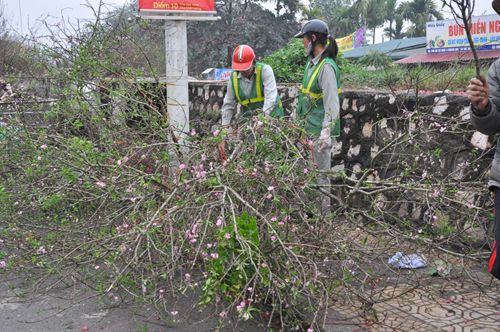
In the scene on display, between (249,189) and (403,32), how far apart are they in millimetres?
57498

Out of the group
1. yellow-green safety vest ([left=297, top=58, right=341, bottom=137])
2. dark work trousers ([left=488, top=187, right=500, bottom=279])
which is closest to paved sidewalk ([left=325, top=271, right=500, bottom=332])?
dark work trousers ([left=488, top=187, right=500, bottom=279])

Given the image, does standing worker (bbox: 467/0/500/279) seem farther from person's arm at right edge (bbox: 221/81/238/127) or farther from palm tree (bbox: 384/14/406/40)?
palm tree (bbox: 384/14/406/40)

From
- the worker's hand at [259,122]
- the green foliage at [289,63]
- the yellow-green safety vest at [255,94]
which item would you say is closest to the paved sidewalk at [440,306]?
the worker's hand at [259,122]

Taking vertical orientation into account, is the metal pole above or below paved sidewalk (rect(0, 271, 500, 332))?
above

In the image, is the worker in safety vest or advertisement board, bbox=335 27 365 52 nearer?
the worker in safety vest

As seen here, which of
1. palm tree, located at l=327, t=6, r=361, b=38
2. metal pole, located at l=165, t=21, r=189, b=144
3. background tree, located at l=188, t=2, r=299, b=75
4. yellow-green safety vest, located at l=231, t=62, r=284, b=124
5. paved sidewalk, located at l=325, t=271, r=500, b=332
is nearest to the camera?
paved sidewalk, located at l=325, t=271, r=500, b=332

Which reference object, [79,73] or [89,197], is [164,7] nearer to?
[79,73]

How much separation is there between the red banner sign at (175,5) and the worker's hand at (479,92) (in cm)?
440

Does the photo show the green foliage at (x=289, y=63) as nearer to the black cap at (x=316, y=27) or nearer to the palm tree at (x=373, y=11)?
the black cap at (x=316, y=27)

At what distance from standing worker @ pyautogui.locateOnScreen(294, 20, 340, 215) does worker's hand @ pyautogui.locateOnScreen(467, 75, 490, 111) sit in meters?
2.06

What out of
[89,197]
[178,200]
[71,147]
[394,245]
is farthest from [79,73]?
[394,245]

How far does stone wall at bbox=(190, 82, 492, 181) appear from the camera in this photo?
4777 millimetres

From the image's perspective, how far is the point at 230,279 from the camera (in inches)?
125

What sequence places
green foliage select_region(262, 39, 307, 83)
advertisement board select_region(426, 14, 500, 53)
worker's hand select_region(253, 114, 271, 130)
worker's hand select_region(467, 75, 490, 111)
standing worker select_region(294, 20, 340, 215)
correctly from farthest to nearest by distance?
advertisement board select_region(426, 14, 500, 53), green foliage select_region(262, 39, 307, 83), standing worker select_region(294, 20, 340, 215), worker's hand select_region(253, 114, 271, 130), worker's hand select_region(467, 75, 490, 111)
